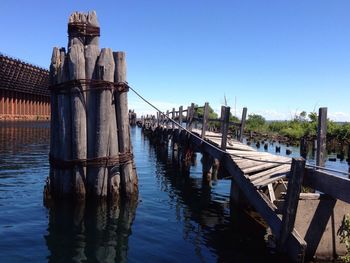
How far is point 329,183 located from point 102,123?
5.73 meters

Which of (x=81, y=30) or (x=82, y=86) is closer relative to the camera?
(x=82, y=86)

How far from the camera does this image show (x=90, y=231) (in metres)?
8.95

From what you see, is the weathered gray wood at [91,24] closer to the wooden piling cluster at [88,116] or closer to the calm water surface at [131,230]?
the wooden piling cluster at [88,116]

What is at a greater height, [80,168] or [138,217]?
[80,168]

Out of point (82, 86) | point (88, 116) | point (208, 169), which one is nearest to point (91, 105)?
point (88, 116)

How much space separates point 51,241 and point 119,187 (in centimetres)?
256

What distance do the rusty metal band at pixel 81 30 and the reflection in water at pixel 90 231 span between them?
4512 millimetres

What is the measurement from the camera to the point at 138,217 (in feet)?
34.1

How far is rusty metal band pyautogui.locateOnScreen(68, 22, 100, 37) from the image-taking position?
33.1ft

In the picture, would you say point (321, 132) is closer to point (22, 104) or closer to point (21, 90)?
point (21, 90)

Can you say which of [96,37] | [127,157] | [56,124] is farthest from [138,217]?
[96,37]

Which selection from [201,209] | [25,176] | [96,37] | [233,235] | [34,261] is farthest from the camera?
[25,176]

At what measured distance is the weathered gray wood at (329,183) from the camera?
6.13 meters

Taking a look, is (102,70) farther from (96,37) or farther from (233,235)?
(233,235)
